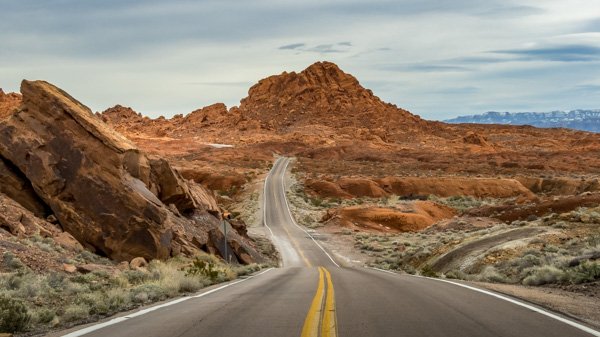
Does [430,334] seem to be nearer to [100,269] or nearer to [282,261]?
[100,269]

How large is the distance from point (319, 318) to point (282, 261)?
1362 inches

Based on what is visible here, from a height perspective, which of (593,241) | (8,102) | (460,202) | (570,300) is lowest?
(460,202)

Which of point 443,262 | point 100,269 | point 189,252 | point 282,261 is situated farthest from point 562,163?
point 100,269

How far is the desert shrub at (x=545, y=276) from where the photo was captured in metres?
15.1

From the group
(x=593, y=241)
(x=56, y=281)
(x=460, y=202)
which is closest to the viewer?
(x=56, y=281)

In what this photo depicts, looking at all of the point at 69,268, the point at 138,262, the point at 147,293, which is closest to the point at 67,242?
the point at 138,262

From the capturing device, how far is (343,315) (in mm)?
9578

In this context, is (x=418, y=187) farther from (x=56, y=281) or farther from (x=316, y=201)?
(x=56, y=281)

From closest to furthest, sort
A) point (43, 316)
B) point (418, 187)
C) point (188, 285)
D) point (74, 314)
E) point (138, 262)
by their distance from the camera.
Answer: point (43, 316), point (74, 314), point (188, 285), point (138, 262), point (418, 187)

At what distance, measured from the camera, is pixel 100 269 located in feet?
56.3

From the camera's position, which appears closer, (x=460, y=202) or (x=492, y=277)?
(x=492, y=277)

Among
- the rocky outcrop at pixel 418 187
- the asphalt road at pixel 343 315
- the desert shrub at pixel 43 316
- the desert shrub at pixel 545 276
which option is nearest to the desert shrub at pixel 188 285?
the asphalt road at pixel 343 315

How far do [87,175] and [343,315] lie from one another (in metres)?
Answer: 17.4

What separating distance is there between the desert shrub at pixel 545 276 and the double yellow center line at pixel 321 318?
20.9 ft
